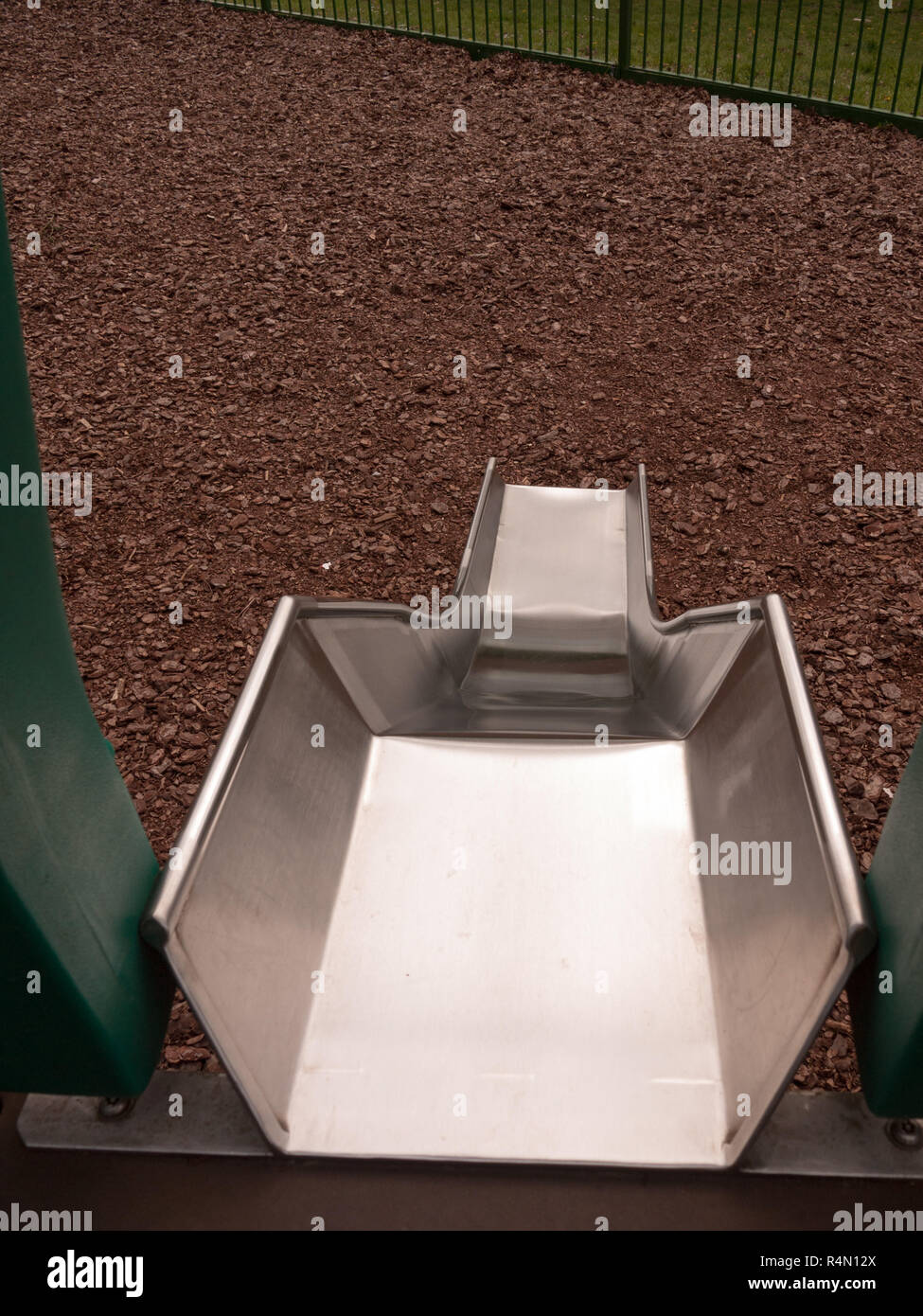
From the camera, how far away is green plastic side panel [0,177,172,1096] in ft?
3.04

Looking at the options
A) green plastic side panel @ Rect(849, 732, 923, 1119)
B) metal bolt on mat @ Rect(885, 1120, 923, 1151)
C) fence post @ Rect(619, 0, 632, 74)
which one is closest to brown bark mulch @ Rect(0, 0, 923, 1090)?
fence post @ Rect(619, 0, 632, 74)

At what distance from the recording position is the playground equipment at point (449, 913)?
3.48ft

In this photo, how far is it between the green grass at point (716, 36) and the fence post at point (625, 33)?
114 mm

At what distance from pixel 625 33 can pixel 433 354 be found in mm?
3267

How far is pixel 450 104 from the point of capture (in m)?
5.77

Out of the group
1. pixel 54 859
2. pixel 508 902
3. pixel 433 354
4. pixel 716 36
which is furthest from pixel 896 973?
pixel 716 36

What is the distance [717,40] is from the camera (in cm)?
552

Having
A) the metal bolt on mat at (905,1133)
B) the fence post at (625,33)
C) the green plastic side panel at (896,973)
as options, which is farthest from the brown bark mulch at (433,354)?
the green plastic side panel at (896,973)

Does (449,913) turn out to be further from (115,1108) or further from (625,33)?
(625,33)

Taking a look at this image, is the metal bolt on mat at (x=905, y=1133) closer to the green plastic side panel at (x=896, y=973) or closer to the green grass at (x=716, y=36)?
the green plastic side panel at (x=896, y=973)

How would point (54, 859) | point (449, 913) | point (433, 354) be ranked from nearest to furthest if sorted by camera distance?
point (54, 859), point (449, 913), point (433, 354)
